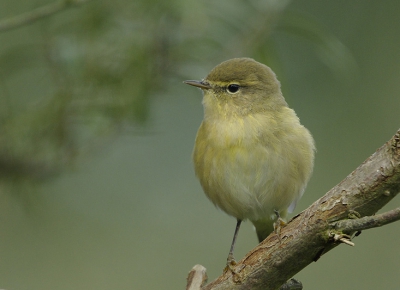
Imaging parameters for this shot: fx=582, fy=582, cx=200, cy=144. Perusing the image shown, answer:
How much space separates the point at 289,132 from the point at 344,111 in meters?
3.39

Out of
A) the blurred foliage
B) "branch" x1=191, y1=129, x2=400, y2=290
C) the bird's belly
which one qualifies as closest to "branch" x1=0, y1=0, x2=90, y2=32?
the blurred foliage

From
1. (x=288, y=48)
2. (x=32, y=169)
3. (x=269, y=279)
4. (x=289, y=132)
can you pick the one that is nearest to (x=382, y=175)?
(x=269, y=279)

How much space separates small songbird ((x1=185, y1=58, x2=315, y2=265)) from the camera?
11.6 ft

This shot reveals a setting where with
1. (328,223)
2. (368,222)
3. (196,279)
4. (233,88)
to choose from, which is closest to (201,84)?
(233,88)

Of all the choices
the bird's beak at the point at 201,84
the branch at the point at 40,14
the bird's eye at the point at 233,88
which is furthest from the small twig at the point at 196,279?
the branch at the point at 40,14

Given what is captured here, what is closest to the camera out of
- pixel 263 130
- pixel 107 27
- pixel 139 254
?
pixel 107 27

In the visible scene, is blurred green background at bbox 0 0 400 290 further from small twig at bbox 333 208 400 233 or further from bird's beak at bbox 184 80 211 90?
small twig at bbox 333 208 400 233

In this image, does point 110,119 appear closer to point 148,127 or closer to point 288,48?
point 148,127

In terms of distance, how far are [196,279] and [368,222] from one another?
123 cm

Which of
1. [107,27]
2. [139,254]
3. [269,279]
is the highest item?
[139,254]

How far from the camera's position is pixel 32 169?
3.34 m

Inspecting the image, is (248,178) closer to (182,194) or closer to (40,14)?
(40,14)

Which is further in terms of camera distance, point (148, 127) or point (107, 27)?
point (148, 127)

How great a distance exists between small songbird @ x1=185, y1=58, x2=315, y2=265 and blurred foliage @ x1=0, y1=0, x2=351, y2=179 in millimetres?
371
